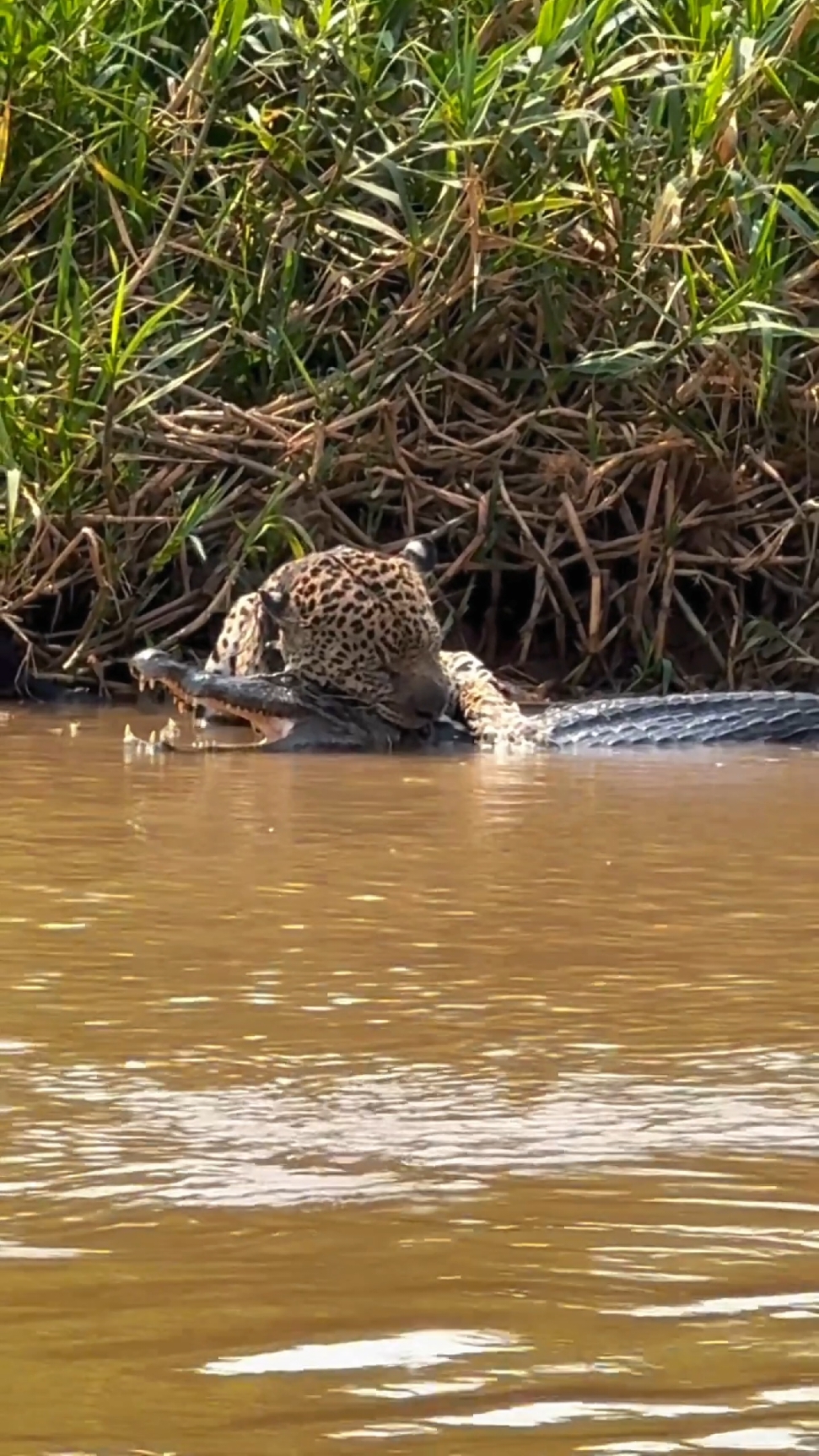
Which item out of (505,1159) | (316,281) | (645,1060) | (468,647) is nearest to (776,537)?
(468,647)

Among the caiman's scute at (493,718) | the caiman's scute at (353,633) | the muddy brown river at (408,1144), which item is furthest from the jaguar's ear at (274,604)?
the muddy brown river at (408,1144)

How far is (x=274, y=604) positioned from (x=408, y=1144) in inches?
167

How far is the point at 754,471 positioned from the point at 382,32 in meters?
1.53

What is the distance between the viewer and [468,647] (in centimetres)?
745

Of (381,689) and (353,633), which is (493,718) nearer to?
(381,689)

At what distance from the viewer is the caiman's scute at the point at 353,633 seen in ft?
21.4

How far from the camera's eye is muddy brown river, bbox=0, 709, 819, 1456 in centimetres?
171

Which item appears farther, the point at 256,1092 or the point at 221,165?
the point at 221,165

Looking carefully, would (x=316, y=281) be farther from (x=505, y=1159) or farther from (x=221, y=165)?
(x=505, y=1159)

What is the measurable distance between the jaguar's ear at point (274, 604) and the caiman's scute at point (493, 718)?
124mm

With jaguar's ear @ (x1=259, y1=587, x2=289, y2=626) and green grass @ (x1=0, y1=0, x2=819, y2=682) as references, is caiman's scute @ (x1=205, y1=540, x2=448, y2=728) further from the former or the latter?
green grass @ (x1=0, y1=0, x2=819, y2=682)

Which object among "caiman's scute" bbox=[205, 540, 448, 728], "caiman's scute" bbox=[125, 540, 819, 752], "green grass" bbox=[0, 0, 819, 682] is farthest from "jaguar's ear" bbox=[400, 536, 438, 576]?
"green grass" bbox=[0, 0, 819, 682]

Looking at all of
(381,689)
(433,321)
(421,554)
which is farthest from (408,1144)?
(433,321)

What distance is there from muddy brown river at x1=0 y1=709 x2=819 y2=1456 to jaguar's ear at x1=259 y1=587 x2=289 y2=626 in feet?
6.96
